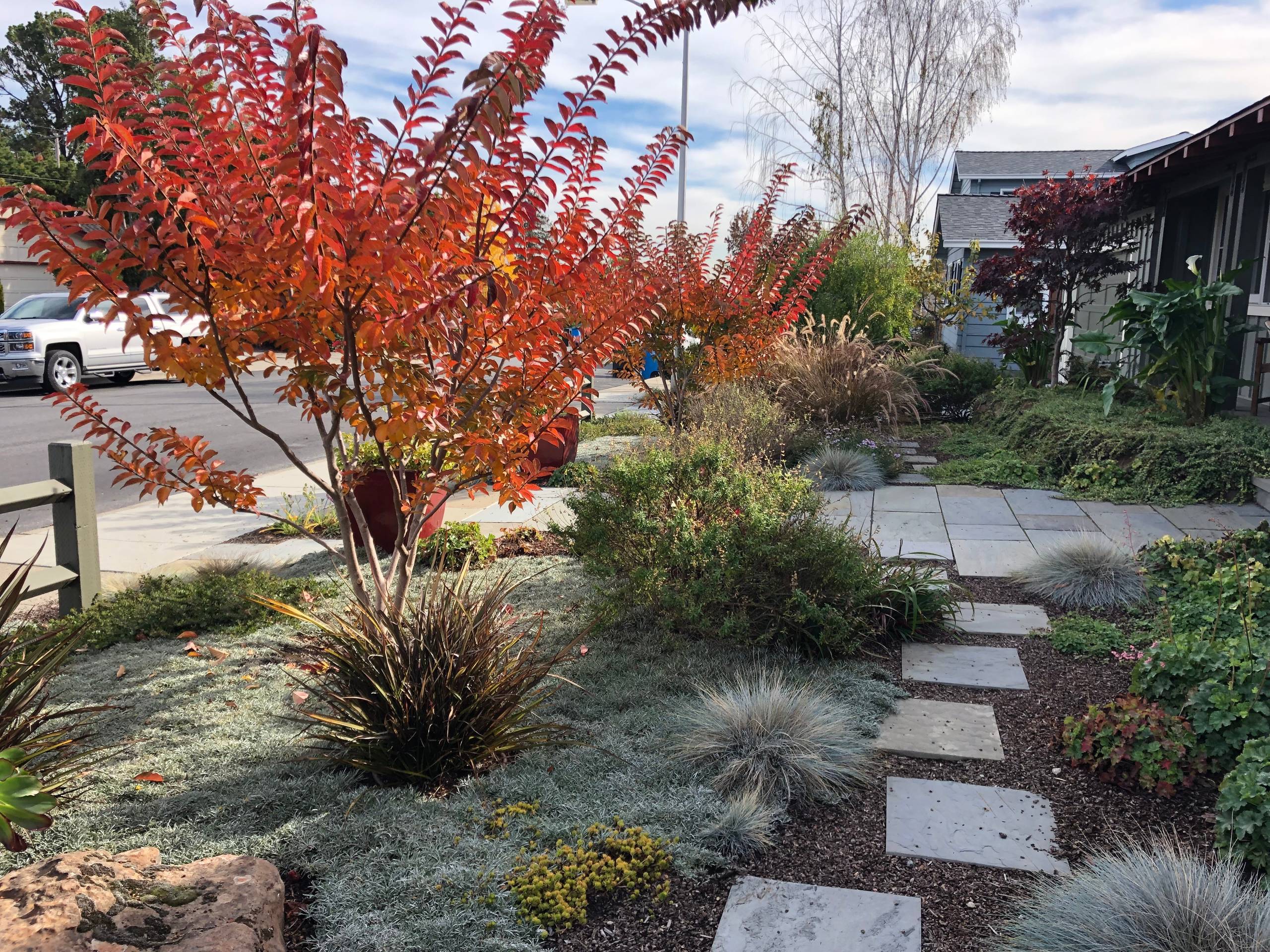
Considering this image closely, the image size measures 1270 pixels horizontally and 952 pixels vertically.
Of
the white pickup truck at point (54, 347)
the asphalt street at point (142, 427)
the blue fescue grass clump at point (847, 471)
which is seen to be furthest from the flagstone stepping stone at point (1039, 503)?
the white pickup truck at point (54, 347)

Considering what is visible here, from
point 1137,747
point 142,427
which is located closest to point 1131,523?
point 1137,747

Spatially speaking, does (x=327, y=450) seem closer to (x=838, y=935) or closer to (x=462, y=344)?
(x=462, y=344)

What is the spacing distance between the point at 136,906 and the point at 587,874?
1.10 metres

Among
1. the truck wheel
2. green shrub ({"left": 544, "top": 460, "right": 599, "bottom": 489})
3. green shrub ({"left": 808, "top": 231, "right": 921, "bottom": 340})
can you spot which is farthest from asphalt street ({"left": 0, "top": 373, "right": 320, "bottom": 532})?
green shrub ({"left": 808, "top": 231, "right": 921, "bottom": 340})

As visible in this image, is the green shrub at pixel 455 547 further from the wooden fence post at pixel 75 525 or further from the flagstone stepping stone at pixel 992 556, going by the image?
the flagstone stepping stone at pixel 992 556

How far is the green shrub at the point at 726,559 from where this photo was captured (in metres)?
4.11

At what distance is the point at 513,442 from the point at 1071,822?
2188 millimetres

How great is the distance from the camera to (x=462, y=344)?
3.01 m

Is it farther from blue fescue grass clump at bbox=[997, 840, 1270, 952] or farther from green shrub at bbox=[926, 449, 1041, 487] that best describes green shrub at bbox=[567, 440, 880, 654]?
green shrub at bbox=[926, 449, 1041, 487]

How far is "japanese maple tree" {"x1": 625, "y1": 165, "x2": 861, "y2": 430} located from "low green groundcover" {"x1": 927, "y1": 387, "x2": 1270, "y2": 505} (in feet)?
7.03

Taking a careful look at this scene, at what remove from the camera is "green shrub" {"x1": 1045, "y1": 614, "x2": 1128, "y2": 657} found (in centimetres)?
416

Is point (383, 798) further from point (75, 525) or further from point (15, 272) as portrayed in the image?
point (15, 272)

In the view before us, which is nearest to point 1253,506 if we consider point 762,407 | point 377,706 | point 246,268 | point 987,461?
point 987,461

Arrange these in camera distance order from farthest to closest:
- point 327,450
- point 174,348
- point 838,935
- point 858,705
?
1. point 858,705
2. point 327,450
3. point 174,348
4. point 838,935
